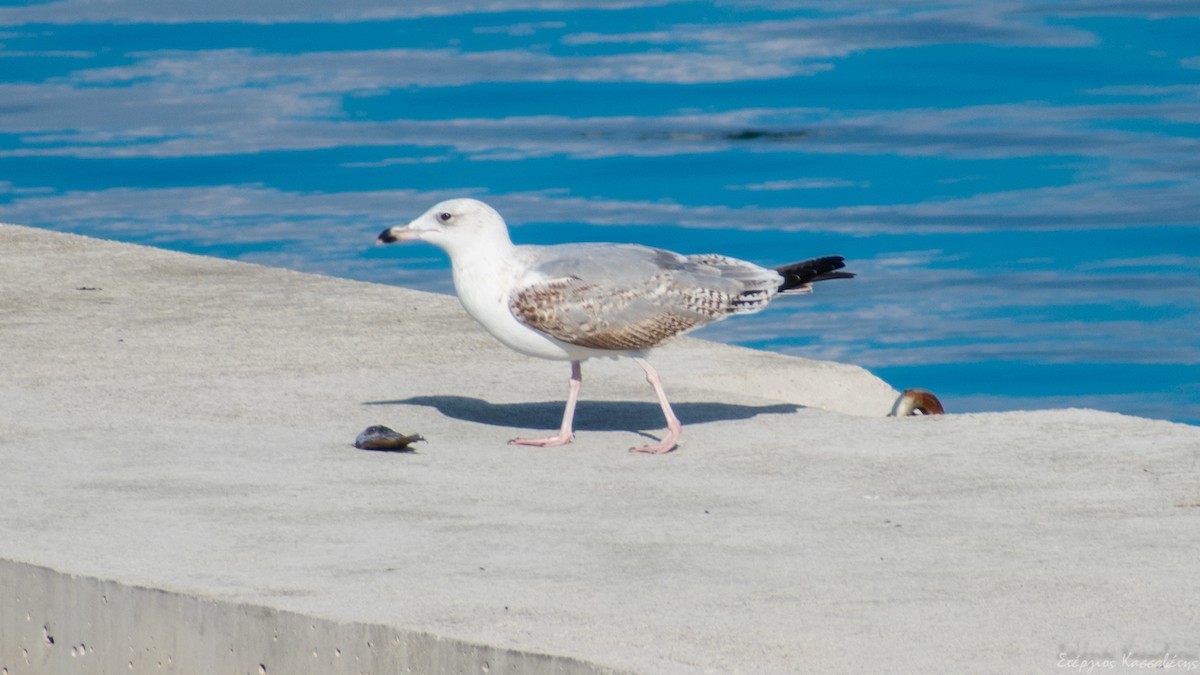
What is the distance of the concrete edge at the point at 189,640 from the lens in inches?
194

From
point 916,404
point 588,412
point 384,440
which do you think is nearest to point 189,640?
point 384,440

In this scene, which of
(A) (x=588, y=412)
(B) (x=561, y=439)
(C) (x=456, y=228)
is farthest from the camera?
(A) (x=588, y=412)

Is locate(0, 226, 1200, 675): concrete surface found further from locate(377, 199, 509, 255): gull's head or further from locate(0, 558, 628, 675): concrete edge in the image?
locate(377, 199, 509, 255): gull's head

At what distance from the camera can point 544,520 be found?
616 centimetres

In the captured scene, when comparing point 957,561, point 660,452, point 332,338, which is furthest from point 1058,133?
point 957,561

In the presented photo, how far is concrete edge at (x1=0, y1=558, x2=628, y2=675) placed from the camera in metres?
4.93

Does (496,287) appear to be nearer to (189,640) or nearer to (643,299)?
(643,299)

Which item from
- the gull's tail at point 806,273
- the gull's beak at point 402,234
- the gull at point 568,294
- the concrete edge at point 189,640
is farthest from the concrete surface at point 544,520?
the gull's beak at point 402,234

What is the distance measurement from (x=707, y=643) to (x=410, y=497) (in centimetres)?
178

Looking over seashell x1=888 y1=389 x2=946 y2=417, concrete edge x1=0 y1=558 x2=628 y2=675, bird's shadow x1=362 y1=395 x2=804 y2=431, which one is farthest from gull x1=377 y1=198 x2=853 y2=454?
concrete edge x1=0 y1=558 x2=628 y2=675

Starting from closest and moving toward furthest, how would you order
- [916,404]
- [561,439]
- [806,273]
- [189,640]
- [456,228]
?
[189,640], [561,439], [456,228], [806,273], [916,404]

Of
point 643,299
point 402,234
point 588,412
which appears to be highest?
point 402,234

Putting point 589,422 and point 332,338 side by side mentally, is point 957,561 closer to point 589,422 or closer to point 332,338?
point 589,422

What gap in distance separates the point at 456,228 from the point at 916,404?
2.04 m
